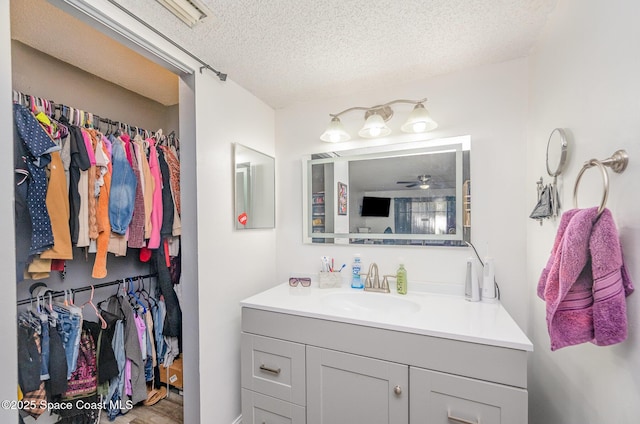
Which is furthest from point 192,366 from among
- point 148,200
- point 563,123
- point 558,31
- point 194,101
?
point 558,31

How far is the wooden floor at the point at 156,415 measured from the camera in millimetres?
1728

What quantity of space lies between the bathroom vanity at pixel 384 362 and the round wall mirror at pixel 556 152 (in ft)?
2.13

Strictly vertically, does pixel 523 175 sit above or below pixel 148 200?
above

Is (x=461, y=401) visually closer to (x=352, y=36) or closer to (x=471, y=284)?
(x=471, y=284)

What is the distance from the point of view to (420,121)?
1494 millimetres

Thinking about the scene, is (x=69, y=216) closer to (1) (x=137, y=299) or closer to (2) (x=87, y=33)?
(1) (x=137, y=299)

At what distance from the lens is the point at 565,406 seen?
3.25 feet

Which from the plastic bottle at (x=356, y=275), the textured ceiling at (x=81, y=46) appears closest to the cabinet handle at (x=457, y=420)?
the plastic bottle at (x=356, y=275)

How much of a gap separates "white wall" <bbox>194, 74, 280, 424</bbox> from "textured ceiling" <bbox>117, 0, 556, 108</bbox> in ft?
0.72

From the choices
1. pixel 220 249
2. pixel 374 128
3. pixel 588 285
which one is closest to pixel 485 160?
pixel 374 128

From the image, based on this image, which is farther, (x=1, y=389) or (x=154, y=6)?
(x=154, y=6)

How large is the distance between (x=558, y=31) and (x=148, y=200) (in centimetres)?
217

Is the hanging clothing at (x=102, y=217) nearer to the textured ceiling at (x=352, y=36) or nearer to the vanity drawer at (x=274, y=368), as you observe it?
the textured ceiling at (x=352, y=36)

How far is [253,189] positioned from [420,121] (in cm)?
110
